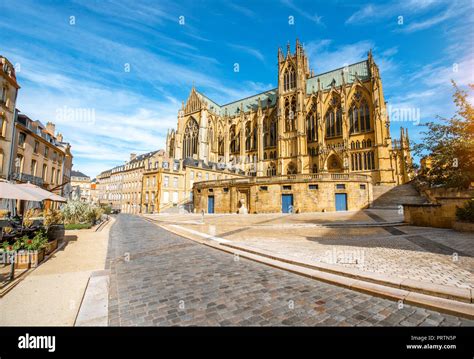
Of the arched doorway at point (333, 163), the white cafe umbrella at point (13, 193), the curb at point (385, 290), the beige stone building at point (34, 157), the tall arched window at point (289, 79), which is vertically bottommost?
the curb at point (385, 290)

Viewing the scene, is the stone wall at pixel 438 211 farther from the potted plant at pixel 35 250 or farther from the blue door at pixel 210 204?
the blue door at pixel 210 204

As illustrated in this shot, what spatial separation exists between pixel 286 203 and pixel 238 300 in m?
21.0

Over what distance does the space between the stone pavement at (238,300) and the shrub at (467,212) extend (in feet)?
32.9

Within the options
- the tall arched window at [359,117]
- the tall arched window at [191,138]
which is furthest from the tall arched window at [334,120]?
the tall arched window at [191,138]

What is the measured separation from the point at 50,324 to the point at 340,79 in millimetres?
54393

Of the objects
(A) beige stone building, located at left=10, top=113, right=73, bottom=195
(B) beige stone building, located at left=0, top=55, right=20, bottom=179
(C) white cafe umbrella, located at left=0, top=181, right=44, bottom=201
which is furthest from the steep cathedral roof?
(C) white cafe umbrella, located at left=0, top=181, right=44, bottom=201

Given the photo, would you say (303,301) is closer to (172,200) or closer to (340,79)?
(172,200)

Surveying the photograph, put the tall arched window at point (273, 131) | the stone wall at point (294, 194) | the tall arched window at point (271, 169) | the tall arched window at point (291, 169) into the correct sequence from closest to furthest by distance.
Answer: the stone wall at point (294, 194), the tall arched window at point (291, 169), the tall arched window at point (271, 169), the tall arched window at point (273, 131)

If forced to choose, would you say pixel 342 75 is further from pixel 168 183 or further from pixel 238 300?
pixel 238 300

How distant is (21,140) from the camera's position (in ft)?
64.7

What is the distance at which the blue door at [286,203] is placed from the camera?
2348 centimetres

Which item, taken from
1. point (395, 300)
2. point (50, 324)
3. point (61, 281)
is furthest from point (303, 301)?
point (61, 281)

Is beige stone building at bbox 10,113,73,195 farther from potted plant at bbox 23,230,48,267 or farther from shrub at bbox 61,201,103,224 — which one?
potted plant at bbox 23,230,48,267
